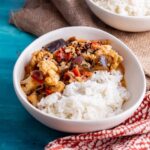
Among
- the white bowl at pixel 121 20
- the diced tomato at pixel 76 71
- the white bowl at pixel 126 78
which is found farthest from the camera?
the white bowl at pixel 121 20

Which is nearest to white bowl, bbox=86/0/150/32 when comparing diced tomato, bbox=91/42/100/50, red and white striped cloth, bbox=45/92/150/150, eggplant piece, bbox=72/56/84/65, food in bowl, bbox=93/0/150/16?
food in bowl, bbox=93/0/150/16

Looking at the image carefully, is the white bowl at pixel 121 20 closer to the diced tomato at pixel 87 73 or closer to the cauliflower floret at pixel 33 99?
the diced tomato at pixel 87 73

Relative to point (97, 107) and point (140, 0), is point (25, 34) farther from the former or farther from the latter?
point (97, 107)

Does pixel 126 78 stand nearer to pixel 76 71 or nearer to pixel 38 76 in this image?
pixel 76 71

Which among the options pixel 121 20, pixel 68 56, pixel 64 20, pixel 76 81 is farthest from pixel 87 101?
pixel 64 20

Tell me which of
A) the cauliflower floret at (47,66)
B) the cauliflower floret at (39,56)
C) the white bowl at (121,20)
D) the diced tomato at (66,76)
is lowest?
the white bowl at (121,20)

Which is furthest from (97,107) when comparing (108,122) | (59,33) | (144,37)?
(144,37)

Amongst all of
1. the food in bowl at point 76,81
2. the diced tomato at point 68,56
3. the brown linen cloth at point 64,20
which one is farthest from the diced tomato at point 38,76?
the brown linen cloth at point 64,20
